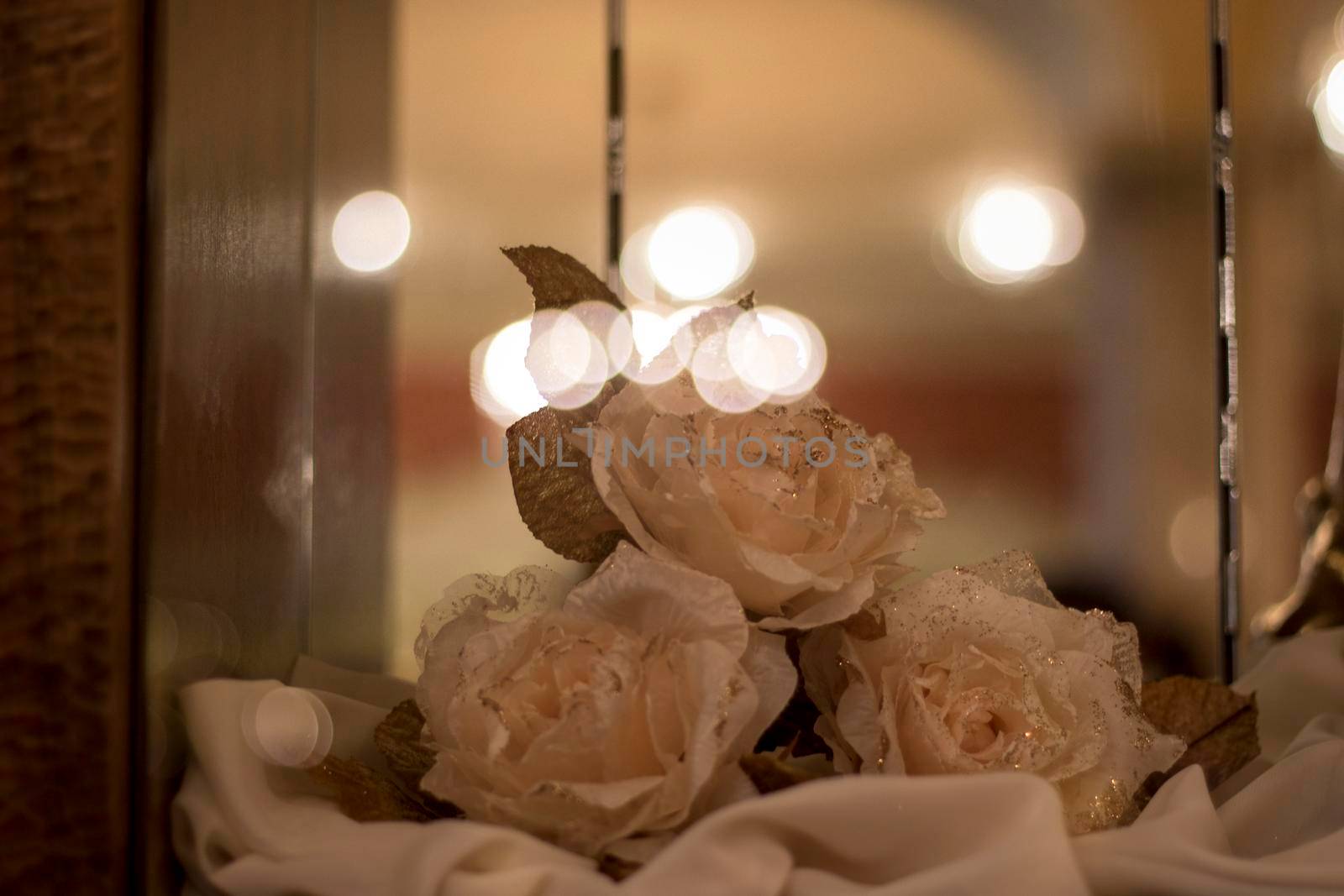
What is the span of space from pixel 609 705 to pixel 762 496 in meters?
0.11

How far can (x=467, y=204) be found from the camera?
79 centimetres

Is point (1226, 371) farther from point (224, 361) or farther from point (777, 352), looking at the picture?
point (224, 361)

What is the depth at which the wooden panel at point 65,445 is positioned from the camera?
1.24 ft

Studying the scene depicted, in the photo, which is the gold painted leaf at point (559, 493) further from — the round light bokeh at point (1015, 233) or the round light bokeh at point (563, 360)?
the round light bokeh at point (1015, 233)

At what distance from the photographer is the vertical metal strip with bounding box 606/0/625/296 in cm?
91

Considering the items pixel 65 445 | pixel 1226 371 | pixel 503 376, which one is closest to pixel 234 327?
pixel 65 445

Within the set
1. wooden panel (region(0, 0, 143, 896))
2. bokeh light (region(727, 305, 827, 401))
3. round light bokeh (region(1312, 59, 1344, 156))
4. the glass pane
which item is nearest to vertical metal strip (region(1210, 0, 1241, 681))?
the glass pane

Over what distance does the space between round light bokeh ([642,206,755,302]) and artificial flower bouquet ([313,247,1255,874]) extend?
0.44m

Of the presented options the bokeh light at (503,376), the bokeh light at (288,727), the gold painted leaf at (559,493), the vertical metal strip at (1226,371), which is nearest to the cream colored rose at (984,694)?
the gold painted leaf at (559,493)

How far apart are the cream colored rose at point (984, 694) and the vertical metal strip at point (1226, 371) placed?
460 mm

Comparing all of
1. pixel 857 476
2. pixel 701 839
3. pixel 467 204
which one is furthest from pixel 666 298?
pixel 701 839

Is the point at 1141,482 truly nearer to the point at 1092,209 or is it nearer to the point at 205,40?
the point at 1092,209

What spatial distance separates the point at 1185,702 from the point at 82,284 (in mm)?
518

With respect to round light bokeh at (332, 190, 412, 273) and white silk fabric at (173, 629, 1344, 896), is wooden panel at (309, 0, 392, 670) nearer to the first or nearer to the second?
round light bokeh at (332, 190, 412, 273)
